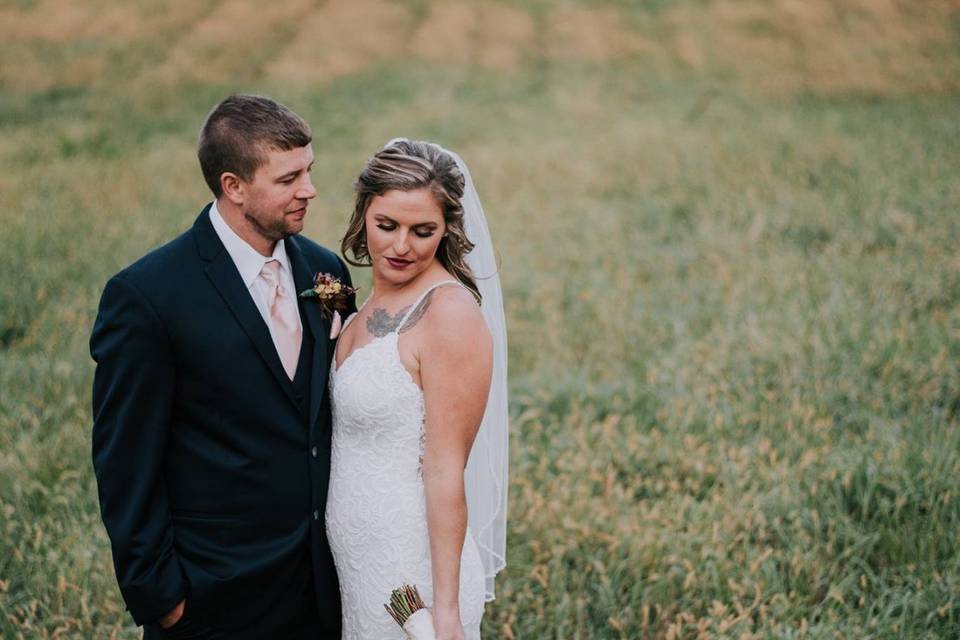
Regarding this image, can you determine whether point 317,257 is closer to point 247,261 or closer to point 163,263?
point 247,261

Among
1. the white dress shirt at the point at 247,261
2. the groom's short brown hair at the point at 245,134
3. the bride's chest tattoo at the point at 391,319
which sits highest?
the groom's short brown hair at the point at 245,134

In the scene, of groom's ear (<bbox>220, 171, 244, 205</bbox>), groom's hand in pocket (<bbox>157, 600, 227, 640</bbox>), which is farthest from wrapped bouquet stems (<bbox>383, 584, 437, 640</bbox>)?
groom's ear (<bbox>220, 171, 244, 205</bbox>)

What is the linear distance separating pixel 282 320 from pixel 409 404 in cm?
60

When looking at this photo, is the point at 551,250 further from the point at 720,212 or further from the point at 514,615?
the point at 514,615

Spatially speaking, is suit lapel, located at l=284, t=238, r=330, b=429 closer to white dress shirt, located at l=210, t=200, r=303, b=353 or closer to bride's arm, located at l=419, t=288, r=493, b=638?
white dress shirt, located at l=210, t=200, r=303, b=353

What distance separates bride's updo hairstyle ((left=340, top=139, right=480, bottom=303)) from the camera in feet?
10.0

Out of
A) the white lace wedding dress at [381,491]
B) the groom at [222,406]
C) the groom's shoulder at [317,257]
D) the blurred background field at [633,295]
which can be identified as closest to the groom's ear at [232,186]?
the groom at [222,406]

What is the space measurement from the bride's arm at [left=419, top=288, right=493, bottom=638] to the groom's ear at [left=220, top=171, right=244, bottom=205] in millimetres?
836

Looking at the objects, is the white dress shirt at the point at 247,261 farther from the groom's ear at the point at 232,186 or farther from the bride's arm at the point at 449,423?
the bride's arm at the point at 449,423

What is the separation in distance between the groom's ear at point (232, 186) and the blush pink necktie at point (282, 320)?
0.27 meters

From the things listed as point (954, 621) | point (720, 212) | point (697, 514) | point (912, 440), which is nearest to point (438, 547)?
point (697, 514)

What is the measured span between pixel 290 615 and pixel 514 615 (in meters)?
1.37

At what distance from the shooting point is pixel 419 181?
304cm

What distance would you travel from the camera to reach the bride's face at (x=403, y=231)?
304cm
